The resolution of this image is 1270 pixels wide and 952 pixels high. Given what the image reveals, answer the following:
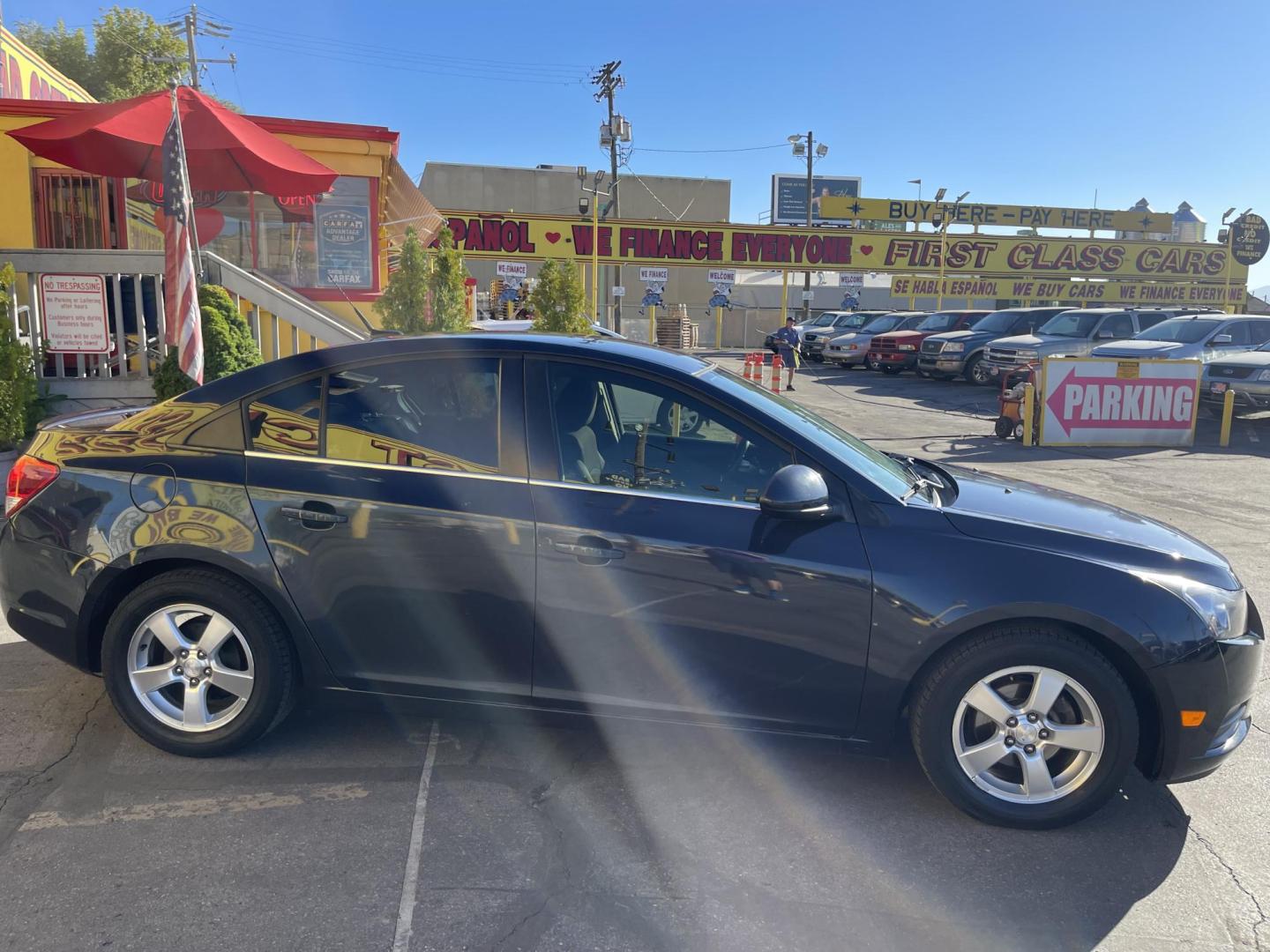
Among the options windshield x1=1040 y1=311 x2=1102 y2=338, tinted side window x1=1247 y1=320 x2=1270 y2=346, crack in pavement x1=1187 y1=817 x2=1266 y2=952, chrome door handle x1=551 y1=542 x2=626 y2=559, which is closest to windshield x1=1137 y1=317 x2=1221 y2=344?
tinted side window x1=1247 y1=320 x2=1270 y2=346

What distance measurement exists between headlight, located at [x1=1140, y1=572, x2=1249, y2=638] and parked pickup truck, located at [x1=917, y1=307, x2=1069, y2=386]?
18.6 metres

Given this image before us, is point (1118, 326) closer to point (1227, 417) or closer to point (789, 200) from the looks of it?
point (1227, 417)

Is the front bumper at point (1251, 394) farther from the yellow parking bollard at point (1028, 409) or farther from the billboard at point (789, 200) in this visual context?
the billboard at point (789, 200)

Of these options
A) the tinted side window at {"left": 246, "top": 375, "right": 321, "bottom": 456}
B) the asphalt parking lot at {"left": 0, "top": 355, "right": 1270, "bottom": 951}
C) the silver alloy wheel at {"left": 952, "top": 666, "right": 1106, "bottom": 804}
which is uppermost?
the tinted side window at {"left": 246, "top": 375, "right": 321, "bottom": 456}

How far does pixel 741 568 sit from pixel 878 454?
3.54 feet

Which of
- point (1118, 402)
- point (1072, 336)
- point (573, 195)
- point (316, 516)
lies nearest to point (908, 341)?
point (1072, 336)

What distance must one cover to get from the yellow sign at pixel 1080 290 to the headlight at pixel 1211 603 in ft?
110

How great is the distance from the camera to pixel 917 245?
35.2 metres

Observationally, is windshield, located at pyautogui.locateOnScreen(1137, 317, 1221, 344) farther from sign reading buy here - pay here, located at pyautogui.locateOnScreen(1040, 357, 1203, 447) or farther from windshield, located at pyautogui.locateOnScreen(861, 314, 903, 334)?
windshield, located at pyautogui.locateOnScreen(861, 314, 903, 334)

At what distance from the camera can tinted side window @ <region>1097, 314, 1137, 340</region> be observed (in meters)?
18.9

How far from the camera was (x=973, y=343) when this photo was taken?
22.0 meters

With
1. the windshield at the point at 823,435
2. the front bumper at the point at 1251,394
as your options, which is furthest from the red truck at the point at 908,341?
the windshield at the point at 823,435

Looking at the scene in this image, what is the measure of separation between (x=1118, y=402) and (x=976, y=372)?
860 cm

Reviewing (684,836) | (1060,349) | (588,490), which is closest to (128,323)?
(588,490)
